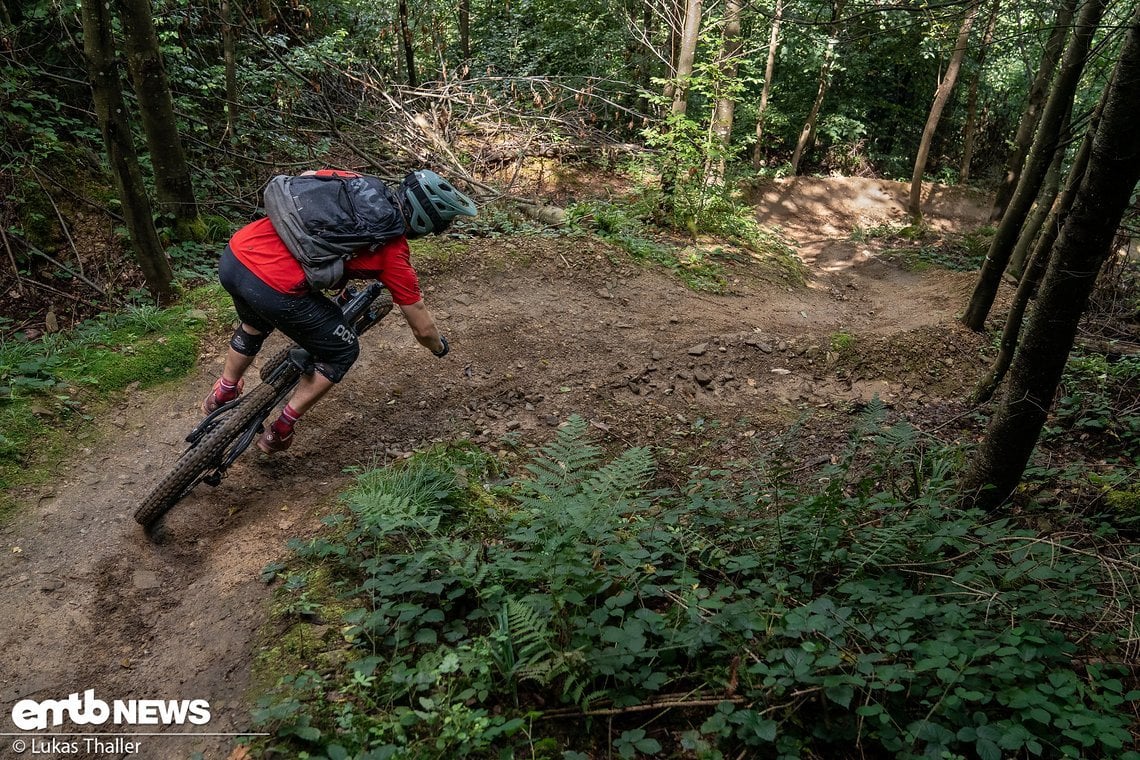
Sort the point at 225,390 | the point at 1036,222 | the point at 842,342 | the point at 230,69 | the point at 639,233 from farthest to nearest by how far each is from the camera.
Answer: the point at 639,233, the point at 230,69, the point at 1036,222, the point at 842,342, the point at 225,390

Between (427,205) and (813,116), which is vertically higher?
(813,116)

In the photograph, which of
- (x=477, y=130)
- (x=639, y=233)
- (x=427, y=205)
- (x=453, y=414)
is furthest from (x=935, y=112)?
(x=427, y=205)

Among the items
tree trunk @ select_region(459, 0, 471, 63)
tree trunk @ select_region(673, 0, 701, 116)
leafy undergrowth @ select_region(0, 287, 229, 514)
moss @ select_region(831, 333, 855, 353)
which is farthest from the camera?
tree trunk @ select_region(459, 0, 471, 63)

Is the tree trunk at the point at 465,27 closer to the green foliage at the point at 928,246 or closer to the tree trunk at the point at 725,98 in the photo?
the tree trunk at the point at 725,98

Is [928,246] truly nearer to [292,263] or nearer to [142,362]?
[292,263]

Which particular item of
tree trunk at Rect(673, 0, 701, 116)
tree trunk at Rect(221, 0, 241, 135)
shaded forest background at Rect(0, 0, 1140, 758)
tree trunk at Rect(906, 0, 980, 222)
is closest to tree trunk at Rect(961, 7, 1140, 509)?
shaded forest background at Rect(0, 0, 1140, 758)

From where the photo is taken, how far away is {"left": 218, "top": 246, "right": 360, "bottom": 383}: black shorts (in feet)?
12.9

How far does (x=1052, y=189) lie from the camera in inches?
352

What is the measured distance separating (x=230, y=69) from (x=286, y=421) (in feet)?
24.9

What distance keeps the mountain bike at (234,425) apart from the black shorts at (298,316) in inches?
6.7

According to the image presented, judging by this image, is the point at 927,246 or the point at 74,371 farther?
the point at 927,246

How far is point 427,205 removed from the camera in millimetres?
4008

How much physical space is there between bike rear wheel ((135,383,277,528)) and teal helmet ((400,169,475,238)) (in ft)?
5.14

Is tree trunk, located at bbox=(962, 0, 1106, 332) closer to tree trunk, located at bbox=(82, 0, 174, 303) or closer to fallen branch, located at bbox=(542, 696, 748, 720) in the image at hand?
fallen branch, located at bbox=(542, 696, 748, 720)
